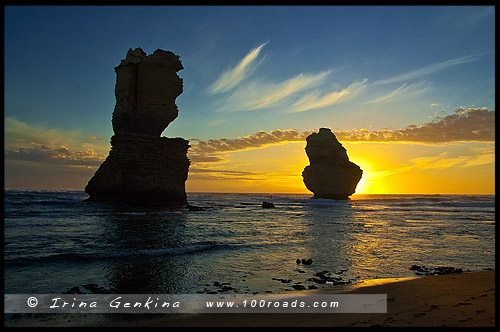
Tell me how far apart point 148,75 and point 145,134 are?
863cm

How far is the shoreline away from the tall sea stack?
117ft

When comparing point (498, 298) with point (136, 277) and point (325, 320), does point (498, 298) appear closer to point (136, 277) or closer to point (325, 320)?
point (325, 320)

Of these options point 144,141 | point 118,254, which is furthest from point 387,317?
point 144,141

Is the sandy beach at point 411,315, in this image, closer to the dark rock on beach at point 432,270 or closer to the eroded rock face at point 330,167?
the dark rock on beach at point 432,270

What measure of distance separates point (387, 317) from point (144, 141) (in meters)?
40.1

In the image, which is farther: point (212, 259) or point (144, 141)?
point (144, 141)

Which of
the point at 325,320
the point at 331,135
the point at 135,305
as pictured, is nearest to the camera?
the point at 325,320

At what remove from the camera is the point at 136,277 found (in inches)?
337

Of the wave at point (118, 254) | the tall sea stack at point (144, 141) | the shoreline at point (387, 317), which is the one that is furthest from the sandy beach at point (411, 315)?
the tall sea stack at point (144, 141)

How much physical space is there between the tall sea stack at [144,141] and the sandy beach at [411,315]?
36785mm

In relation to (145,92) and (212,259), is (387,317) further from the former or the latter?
(145,92)

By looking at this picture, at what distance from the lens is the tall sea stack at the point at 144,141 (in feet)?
130

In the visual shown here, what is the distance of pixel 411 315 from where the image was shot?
5238 mm

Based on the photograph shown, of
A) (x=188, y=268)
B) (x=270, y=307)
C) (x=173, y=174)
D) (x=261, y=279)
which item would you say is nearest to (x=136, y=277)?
(x=188, y=268)
